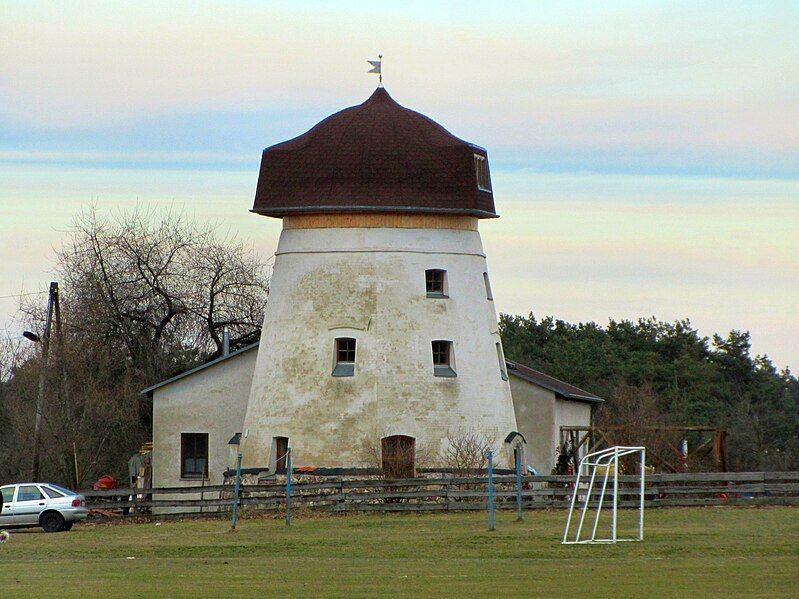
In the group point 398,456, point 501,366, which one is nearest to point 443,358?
point 501,366

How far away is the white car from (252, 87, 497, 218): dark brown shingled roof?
10.1 meters

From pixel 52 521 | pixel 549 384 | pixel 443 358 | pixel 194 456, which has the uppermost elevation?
pixel 443 358

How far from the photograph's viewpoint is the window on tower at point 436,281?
41.3m

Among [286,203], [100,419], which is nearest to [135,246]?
[100,419]

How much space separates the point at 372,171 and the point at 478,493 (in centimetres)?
985

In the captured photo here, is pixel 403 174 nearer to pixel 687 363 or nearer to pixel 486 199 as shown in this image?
pixel 486 199

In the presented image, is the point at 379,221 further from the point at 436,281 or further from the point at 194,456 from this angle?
the point at 194,456

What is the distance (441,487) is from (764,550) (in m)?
13.5

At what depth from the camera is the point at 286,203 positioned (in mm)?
41125

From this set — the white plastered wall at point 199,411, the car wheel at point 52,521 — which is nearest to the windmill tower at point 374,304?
the white plastered wall at point 199,411

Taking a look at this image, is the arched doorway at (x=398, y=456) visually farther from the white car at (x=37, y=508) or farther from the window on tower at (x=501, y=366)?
the white car at (x=37, y=508)

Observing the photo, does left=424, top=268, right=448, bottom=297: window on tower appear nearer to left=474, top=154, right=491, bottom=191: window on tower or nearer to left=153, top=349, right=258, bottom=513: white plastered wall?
left=474, top=154, right=491, bottom=191: window on tower

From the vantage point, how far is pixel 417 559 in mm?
25016

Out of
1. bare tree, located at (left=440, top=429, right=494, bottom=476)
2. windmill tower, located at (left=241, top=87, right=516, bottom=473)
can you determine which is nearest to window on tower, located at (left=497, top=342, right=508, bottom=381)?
windmill tower, located at (left=241, top=87, right=516, bottom=473)
